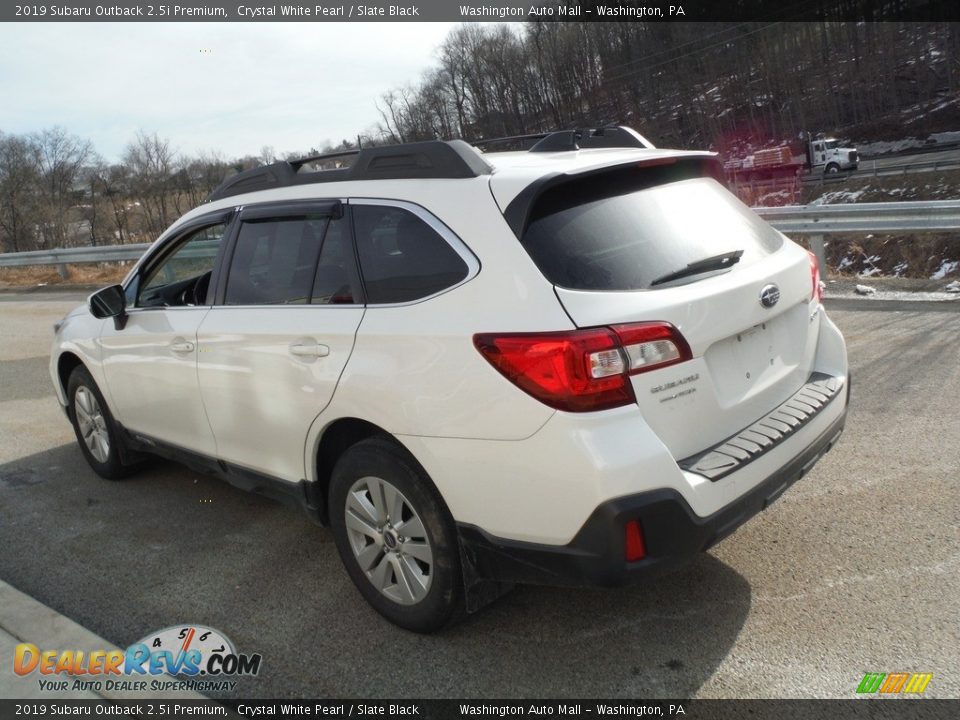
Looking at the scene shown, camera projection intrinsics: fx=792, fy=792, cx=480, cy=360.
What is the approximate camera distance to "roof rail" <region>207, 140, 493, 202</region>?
3.01 metres

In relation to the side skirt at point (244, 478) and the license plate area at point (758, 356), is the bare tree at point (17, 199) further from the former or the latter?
the license plate area at point (758, 356)

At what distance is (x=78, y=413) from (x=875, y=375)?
5642 mm

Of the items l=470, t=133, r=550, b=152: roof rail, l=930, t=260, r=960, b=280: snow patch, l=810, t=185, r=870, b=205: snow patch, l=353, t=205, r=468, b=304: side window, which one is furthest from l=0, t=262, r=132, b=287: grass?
l=810, t=185, r=870, b=205: snow patch

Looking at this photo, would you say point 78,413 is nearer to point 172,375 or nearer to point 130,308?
point 130,308

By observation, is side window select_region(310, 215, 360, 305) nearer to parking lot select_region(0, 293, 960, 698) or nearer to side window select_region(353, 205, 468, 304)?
side window select_region(353, 205, 468, 304)

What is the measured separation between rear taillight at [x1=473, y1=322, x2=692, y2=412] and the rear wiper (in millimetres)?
258

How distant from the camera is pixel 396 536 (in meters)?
3.06

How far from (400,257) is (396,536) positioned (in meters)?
1.08

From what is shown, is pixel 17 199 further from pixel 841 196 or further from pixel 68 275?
pixel 841 196

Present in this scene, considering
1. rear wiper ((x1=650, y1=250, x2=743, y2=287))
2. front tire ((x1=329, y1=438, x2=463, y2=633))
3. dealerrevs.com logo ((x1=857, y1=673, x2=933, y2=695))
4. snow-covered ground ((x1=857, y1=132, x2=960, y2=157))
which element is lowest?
dealerrevs.com logo ((x1=857, y1=673, x2=933, y2=695))

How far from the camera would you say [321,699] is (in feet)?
9.27

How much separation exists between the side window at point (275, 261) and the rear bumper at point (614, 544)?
141 centimetres

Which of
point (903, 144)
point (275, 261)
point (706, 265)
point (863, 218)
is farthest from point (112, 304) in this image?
point (903, 144)

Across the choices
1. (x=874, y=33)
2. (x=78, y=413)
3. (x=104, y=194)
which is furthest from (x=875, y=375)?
(x=874, y=33)
